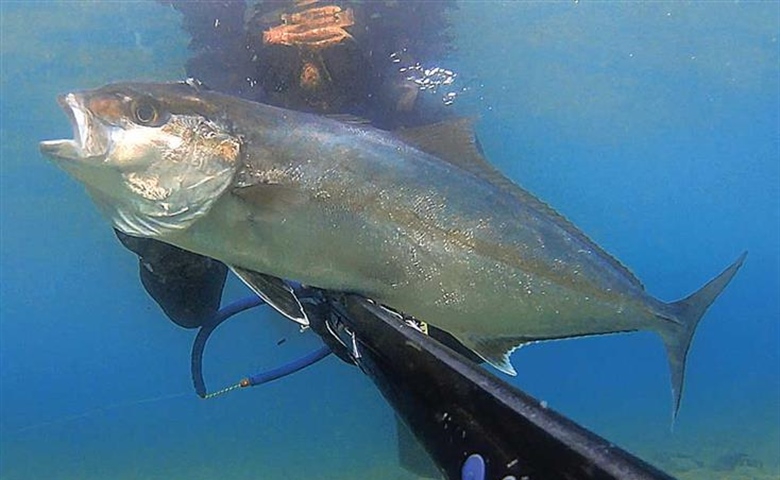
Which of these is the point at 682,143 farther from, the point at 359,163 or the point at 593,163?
the point at 359,163

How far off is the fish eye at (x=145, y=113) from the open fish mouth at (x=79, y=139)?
0.35 feet

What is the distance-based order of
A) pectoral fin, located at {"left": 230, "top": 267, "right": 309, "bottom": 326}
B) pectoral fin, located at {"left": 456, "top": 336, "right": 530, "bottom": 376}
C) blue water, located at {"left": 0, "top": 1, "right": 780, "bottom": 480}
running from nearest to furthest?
pectoral fin, located at {"left": 230, "top": 267, "right": 309, "bottom": 326} < pectoral fin, located at {"left": 456, "top": 336, "right": 530, "bottom": 376} < blue water, located at {"left": 0, "top": 1, "right": 780, "bottom": 480}

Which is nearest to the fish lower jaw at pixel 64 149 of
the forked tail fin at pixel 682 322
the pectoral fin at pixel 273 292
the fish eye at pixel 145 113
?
the fish eye at pixel 145 113

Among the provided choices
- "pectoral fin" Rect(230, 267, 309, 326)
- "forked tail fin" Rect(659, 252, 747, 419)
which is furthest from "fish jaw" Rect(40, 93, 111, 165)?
"forked tail fin" Rect(659, 252, 747, 419)

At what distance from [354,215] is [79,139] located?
82 centimetres

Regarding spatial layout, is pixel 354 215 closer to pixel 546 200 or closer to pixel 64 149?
pixel 64 149

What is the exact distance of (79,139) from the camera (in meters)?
1.91

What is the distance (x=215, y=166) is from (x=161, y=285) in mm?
2581

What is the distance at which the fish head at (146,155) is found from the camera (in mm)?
1901

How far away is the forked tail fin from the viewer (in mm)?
2293

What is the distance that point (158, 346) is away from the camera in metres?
49.9

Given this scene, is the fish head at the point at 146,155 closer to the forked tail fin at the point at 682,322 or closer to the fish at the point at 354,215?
the fish at the point at 354,215

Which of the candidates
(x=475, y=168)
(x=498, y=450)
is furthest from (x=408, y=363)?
(x=475, y=168)

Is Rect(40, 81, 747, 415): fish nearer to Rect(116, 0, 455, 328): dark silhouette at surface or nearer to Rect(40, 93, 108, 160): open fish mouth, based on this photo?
Rect(40, 93, 108, 160): open fish mouth
